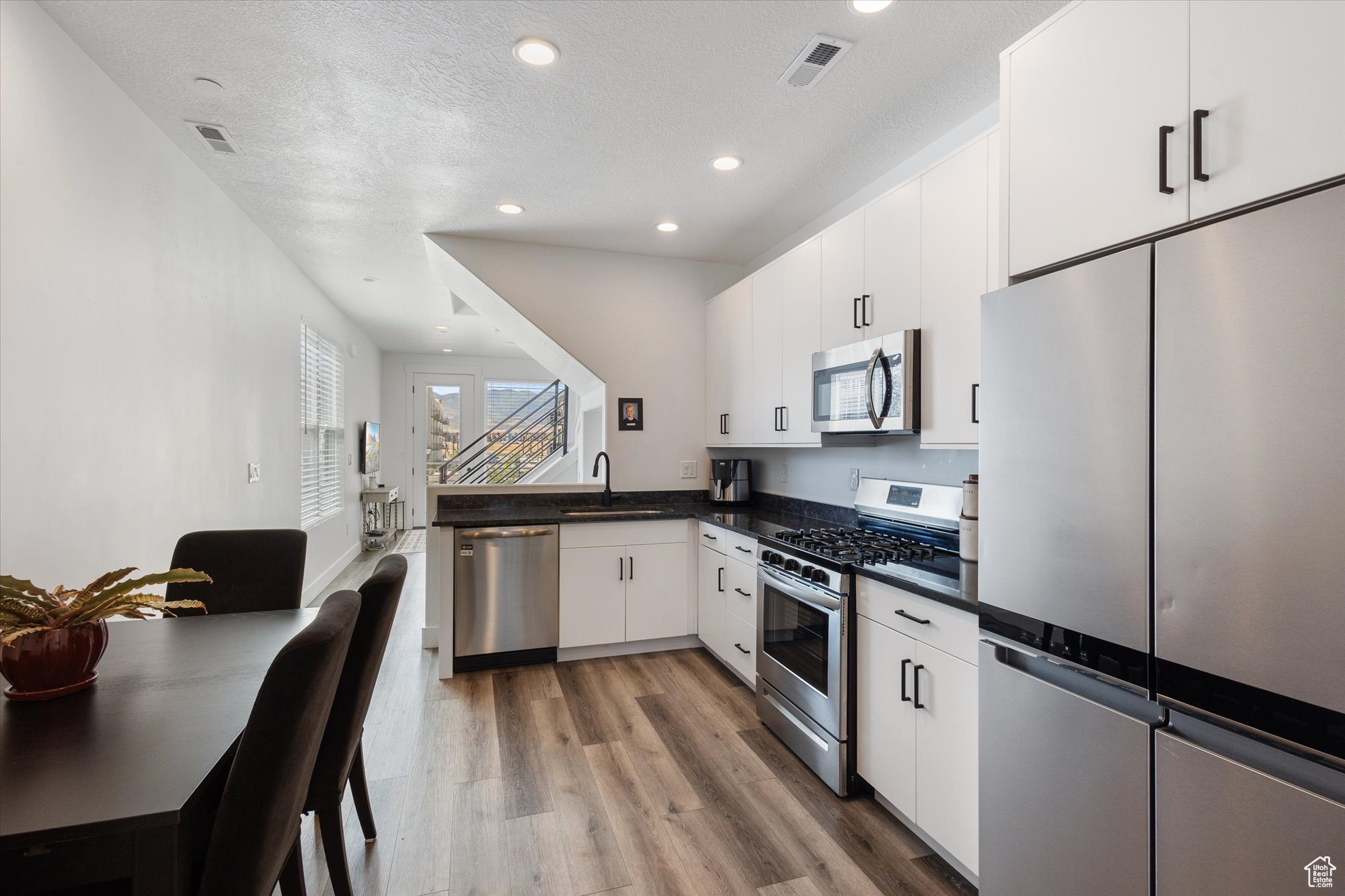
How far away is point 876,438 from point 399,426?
7.97 meters

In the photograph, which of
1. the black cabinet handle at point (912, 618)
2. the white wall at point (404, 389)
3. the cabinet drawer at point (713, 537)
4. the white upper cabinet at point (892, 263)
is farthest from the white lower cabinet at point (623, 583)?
the white wall at point (404, 389)

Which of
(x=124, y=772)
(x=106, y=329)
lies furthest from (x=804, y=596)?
(x=106, y=329)

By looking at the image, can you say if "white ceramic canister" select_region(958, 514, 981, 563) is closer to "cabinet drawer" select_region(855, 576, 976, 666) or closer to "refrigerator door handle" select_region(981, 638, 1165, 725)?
"cabinet drawer" select_region(855, 576, 976, 666)

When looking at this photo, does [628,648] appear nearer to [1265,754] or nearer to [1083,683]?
[1083,683]

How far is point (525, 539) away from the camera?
3641 millimetres

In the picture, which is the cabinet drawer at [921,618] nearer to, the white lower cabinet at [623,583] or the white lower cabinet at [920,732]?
the white lower cabinet at [920,732]

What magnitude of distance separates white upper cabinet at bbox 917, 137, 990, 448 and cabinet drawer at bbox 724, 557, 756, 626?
1.24 m

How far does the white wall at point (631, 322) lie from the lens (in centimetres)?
416

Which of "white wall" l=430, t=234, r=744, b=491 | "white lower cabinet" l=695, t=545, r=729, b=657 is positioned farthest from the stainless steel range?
"white wall" l=430, t=234, r=744, b=491

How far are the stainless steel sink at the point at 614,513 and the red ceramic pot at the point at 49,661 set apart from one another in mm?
2553

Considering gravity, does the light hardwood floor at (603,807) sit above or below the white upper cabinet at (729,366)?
below

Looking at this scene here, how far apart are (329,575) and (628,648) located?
3610mm

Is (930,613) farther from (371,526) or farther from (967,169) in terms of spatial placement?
(371,526)

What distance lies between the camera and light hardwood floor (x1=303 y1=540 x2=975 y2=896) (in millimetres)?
1879
